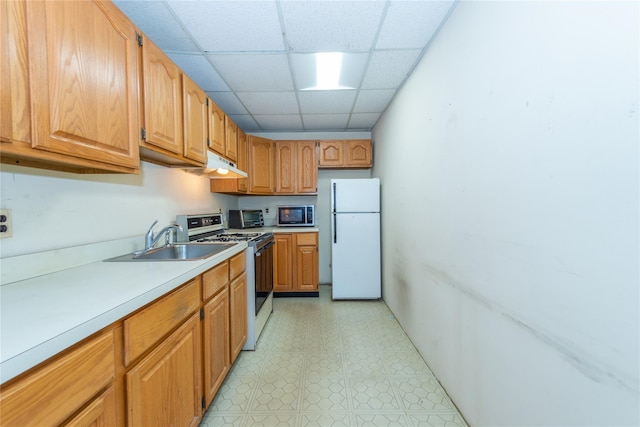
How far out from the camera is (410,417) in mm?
1424

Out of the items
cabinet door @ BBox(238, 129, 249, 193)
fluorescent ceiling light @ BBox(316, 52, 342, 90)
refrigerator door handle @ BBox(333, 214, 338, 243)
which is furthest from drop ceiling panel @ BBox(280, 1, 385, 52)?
refrigerator door handle @ BBox(333, 214, 338, 243)

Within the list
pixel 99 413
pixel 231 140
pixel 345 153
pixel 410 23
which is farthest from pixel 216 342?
pixel 345 153

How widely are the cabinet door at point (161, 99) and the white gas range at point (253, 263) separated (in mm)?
749

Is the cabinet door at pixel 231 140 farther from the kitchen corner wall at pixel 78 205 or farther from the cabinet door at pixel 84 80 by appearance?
the cabinet door at pixel 84 80

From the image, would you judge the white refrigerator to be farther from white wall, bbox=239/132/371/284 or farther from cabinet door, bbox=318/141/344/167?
white wall, bbox=239/132/371/284

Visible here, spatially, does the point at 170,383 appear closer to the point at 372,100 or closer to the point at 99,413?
the point at 99,413

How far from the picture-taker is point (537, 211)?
35.3 inches

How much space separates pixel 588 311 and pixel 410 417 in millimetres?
1142

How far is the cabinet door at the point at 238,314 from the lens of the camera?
176cm

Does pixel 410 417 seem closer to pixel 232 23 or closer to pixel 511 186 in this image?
pixel 511 186

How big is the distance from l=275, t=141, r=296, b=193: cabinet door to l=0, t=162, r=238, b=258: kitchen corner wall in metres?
1.55

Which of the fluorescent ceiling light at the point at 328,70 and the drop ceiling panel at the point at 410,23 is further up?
the fluorescent ceiling light at the point at 328,70

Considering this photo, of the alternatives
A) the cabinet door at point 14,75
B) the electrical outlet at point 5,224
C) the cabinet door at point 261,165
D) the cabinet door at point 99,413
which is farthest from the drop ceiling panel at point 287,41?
the cabinet door at point 99,413

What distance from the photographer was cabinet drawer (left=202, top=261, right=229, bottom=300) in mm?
1363
